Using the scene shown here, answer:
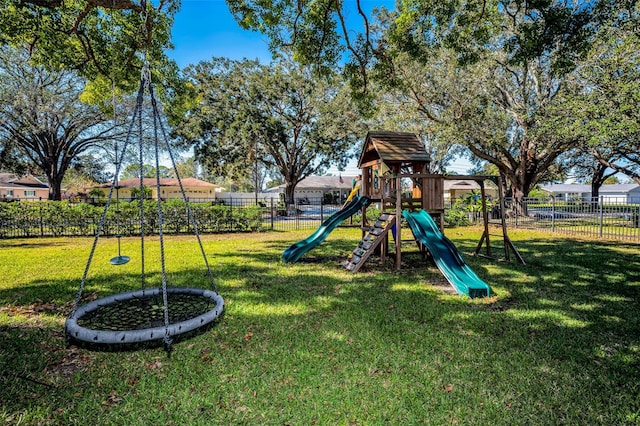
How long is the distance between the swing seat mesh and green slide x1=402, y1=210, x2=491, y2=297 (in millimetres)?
3902

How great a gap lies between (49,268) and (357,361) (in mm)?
7586

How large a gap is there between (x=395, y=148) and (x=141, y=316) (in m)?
6.41

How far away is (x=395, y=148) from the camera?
26.9 ft

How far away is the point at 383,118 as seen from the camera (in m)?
23.9

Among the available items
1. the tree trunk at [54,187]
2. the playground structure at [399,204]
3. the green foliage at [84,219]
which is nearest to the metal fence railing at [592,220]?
the playground structure at [399,204]

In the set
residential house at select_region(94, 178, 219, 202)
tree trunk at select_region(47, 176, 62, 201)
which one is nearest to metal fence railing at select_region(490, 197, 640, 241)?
tree trunk at select_region(47, 176, 62, 201)

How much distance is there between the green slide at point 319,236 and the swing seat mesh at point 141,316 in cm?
351

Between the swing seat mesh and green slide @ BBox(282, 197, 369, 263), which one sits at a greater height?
green slide @ BBox(282, 197, 369, 263)

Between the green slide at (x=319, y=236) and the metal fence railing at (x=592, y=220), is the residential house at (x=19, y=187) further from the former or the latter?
the metal fence railing at (x=592, y=220)

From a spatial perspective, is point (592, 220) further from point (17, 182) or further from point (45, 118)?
point (17, 182)

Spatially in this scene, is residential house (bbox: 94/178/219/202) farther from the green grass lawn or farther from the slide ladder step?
the green grass lawn

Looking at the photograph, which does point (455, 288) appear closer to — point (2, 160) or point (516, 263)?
point (516, 263)

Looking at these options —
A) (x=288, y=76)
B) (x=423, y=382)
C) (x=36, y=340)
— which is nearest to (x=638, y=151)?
(x=288, y=76)

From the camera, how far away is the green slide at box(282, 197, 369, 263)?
8.27 metres
